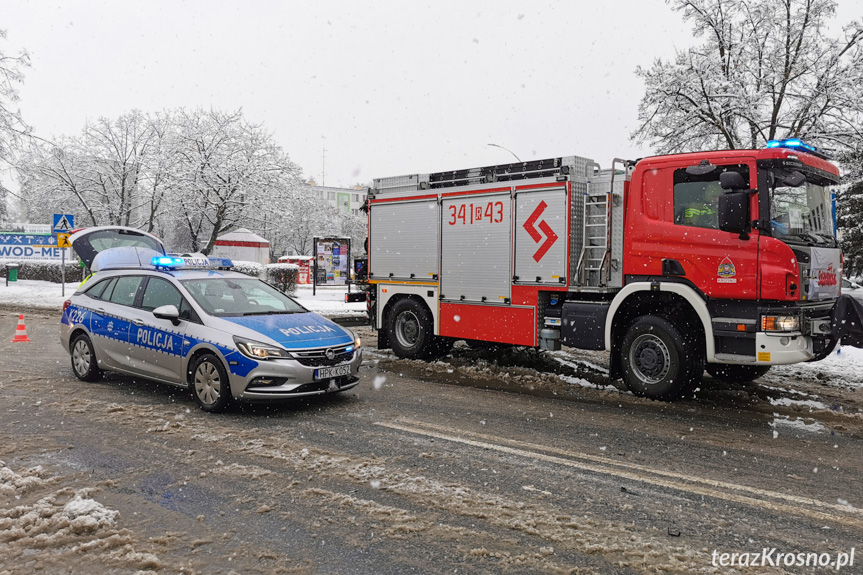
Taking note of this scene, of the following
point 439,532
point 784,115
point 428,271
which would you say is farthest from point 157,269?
point 784,115

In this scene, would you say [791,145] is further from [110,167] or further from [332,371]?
[110,167]

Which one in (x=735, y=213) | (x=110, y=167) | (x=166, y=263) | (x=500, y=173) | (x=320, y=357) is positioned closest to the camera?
(x=320, y=357)

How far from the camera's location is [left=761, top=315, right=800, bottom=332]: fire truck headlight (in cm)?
709

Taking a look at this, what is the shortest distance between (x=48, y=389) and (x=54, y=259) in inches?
1127

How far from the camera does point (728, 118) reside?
57.9 ft

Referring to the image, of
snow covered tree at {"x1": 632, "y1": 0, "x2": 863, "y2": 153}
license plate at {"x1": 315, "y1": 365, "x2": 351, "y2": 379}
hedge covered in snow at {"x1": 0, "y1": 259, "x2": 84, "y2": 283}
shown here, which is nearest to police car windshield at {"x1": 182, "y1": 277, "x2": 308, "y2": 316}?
license plate at {"x1": 315, "y1": 365, "x2": 351, "y2": 379}

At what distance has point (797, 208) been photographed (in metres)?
7.48

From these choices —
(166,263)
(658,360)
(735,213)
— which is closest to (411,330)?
(166,263)

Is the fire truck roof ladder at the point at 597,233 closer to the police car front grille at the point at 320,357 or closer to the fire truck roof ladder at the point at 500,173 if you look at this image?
the fire truck roof ladder at the point at 500,173

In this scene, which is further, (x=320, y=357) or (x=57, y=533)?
(x=320, y=357)

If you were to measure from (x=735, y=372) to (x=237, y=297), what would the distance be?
21.4 ft

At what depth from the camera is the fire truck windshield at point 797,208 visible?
7258 mm

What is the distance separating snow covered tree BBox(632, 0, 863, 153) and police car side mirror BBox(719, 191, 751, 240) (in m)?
11.2

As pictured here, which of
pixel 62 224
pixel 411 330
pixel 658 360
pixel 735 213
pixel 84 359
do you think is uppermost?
pixel 62 224
